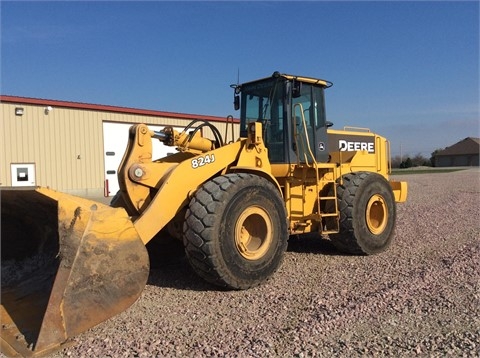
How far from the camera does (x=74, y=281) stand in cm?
404

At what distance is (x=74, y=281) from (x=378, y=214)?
17.6 feet

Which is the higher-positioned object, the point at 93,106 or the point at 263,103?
the point at 93,106

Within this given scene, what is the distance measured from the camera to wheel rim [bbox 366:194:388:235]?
7.68m

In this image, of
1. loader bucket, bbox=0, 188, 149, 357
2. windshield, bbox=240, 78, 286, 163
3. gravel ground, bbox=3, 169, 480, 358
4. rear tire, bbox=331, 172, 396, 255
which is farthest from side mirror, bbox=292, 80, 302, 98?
loader bucket, bbox=0, 188, 149, 357

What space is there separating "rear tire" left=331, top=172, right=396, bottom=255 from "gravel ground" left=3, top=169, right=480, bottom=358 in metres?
0.35

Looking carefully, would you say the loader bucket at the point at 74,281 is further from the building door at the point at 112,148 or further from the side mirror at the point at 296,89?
the building door at the point at 112,148

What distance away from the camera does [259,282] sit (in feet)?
18.2

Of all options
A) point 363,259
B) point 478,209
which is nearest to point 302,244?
point 363,259

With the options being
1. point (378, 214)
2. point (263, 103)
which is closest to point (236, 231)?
point (263, 103)

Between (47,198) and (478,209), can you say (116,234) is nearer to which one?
(47,198)

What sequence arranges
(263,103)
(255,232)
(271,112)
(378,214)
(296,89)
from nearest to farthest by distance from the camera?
(255,232) → (296,89) → (271,112) → (263,103) → (378,214)

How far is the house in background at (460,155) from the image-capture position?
84.2 metres

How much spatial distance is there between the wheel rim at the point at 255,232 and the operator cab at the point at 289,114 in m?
1.32

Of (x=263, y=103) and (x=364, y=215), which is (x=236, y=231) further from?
(x=364, y=215)
